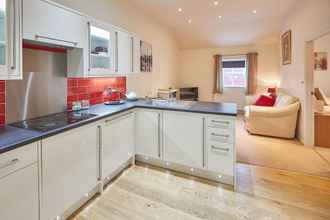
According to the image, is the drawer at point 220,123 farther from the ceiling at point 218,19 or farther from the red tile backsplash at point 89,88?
the ceiling at point 218,19

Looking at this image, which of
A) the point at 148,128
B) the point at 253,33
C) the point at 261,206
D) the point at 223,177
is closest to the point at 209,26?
the point at 253,33

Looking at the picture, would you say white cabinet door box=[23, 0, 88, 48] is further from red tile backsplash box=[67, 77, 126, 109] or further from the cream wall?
red tile backsplash box=[67, 77, 126, 109]

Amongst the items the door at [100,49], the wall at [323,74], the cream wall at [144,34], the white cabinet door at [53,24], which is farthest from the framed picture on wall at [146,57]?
the wall at [323,74]

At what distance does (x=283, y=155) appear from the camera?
11.4ft

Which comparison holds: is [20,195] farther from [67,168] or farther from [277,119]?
[277,119]

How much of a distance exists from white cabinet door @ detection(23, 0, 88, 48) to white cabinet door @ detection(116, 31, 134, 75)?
652 mm

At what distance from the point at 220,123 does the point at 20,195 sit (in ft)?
6.57

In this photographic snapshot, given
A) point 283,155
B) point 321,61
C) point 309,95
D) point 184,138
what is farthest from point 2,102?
point 321,61

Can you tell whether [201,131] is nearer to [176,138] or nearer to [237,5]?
[176,138]

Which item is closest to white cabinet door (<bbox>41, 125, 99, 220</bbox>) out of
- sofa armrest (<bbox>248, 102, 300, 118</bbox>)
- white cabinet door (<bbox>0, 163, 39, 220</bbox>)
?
white cabinet door (<bbox>0, 163, 39, 220</bbox>)

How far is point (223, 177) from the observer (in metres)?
2.57

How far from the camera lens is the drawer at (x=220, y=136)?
8.02ft

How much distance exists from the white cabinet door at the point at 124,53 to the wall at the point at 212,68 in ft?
14.9

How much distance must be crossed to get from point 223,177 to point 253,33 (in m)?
4.97
